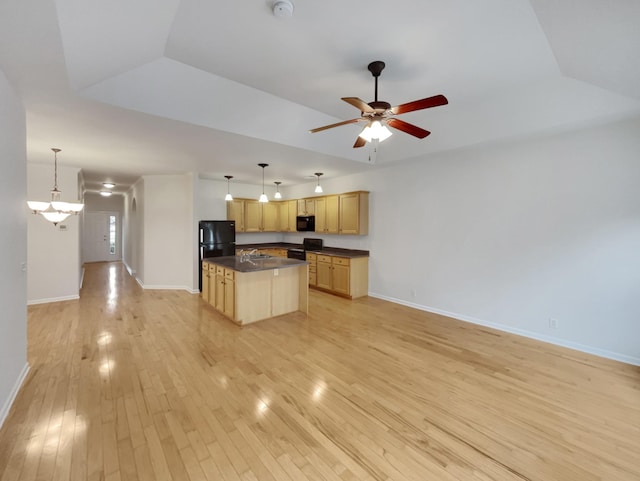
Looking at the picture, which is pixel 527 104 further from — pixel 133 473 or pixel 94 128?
pixel 94 128

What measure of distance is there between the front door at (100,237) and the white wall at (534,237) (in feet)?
36.8

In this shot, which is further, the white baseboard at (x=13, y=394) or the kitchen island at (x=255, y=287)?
the kitchen island at (x=255, y=287)

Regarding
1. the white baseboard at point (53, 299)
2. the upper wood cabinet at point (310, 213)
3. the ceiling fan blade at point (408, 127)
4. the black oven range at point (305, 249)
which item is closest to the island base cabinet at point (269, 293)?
the upper wood cabinet at point (310, 213)

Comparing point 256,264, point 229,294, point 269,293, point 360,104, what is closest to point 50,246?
point 229,294

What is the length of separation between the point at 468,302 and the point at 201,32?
4819mm

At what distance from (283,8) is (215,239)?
5.15 m

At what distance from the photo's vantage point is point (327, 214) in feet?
21.7

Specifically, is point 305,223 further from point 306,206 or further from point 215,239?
point 215,239

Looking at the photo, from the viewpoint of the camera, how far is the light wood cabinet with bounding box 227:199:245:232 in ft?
23.2

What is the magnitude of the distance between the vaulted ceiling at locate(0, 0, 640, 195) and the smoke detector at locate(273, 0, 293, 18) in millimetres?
104

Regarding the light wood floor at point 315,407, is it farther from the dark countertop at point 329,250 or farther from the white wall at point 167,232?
the white wall at point 167,232

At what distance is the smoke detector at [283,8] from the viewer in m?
1.92

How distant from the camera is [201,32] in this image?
2.27 meters

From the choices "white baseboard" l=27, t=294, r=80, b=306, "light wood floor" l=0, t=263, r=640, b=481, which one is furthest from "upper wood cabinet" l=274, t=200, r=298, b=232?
"white baseboard" l=27, t=294, r=80, b=306
